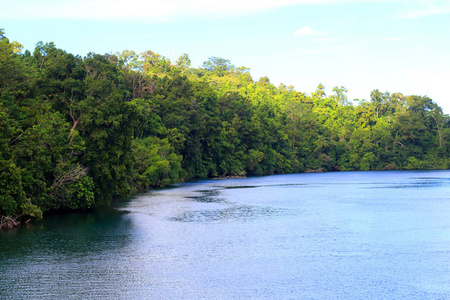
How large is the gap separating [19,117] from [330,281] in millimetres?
23052

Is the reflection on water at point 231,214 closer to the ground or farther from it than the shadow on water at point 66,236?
closer to the ground

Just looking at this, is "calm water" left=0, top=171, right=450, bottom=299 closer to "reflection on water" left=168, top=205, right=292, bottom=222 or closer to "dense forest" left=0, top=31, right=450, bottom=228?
"reflection on water" left=168, top=205, right=292, bottom=222

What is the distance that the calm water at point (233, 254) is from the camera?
1809cm

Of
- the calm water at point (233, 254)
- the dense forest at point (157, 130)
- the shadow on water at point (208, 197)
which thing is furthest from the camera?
the shadow on water at point (208, 197)

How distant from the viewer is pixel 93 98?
36375 mm

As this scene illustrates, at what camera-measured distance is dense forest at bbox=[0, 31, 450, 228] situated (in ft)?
104

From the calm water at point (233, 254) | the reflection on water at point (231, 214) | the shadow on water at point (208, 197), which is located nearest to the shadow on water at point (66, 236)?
the calm water at point (233, 254)

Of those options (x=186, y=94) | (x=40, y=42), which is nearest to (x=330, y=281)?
(x=40, y=42)

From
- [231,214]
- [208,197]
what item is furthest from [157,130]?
[231,214]

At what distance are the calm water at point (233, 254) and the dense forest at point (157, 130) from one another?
3.41 meters

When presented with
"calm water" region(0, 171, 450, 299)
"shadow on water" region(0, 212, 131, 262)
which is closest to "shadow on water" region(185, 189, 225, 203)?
"calm water" region(0, 171, 450, 299)

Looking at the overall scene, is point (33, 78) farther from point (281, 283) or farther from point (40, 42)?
point (281, 283)

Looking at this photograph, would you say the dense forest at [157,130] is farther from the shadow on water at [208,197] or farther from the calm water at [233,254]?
the shadow on water at [208,197]

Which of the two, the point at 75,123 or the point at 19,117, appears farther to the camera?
the point at 75,123
